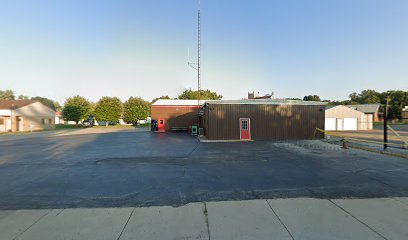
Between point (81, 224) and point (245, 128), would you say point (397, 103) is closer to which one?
point (245, 128)

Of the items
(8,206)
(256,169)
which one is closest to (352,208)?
(256,169)

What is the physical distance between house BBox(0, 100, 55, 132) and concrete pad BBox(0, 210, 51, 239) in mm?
42811

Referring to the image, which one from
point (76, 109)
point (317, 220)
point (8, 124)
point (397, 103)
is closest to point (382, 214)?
point (317, 220)

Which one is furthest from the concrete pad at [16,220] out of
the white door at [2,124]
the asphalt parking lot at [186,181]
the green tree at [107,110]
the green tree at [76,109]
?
the green tree at [76,109]

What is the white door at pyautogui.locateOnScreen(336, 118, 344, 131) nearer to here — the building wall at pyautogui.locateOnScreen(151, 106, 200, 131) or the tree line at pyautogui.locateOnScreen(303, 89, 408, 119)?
the building wall at pyautogui.locateOnScreen(151, 106, 200, 131)

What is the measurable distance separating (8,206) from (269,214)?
6.55 meters

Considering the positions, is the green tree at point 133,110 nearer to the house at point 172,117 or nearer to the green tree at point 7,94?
the house at point 172,117

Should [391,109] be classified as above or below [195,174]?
above

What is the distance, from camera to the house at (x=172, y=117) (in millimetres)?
34125

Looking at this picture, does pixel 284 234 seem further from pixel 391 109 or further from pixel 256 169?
pixel 391 109

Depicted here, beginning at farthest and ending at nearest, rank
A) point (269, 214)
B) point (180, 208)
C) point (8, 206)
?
1. point (8, 206)
2. point (180, 208)
3. point (269, 214)

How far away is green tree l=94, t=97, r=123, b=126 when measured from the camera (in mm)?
50312

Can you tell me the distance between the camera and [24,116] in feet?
120

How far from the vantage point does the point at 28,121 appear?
37.3 metres
